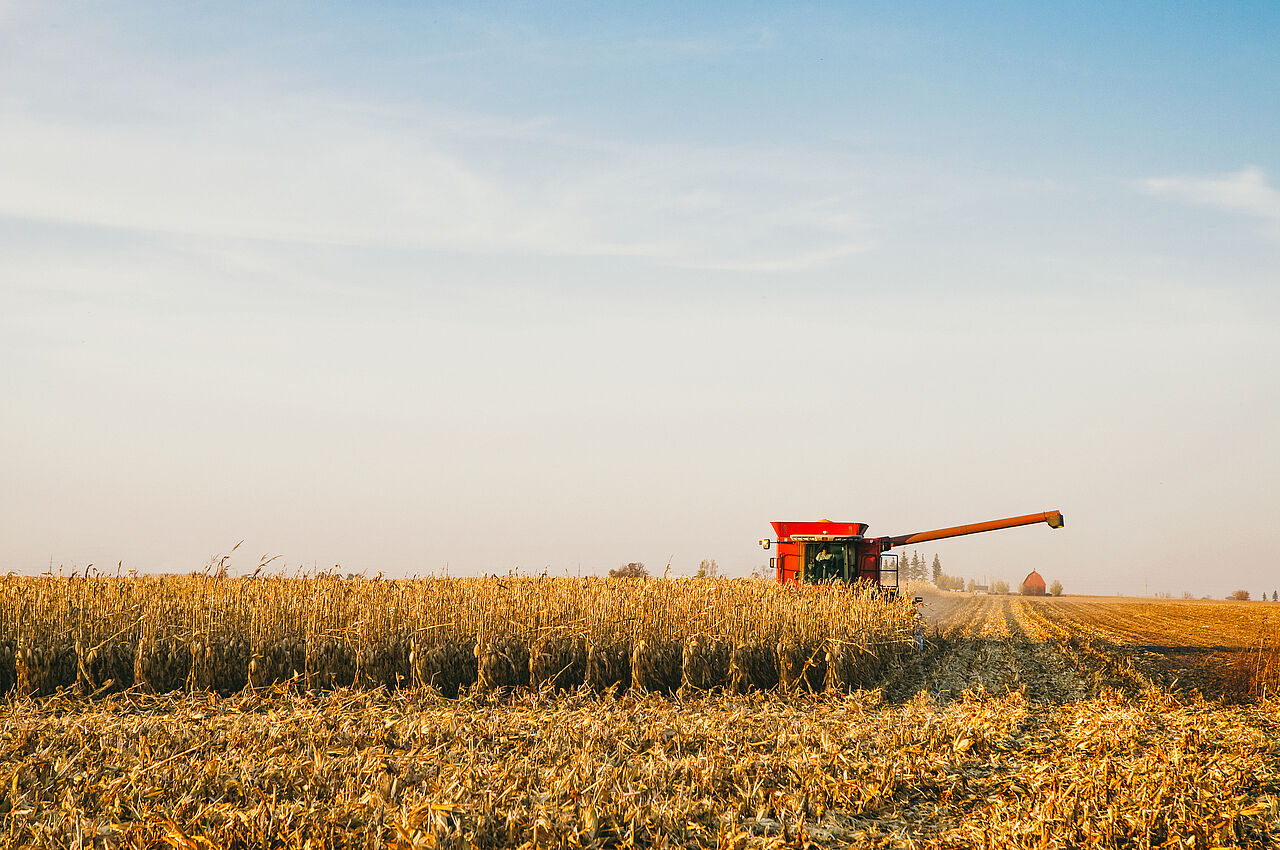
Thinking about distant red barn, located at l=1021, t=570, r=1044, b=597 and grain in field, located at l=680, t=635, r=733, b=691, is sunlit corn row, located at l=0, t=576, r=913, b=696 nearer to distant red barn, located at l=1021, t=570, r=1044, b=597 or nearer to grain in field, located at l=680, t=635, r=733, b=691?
grain in field, located at l=680, t=635, r=733, b=691

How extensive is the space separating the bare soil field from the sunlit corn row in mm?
484

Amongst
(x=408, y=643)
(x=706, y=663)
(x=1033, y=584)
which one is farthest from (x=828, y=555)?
(x=1033, y=584)

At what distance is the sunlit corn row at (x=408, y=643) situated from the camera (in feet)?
32.5

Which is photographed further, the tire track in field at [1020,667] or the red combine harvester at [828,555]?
the red combine harvester at [828,555]

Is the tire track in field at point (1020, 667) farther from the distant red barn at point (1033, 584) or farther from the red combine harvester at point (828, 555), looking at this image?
the distant red barn at point (1033, 584)

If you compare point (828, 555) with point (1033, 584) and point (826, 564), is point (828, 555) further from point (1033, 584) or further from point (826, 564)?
point (1033, 584)

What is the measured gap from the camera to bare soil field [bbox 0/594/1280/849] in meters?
5.04

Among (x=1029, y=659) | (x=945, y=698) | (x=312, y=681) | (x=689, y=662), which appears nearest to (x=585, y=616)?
(x=689, y=662)

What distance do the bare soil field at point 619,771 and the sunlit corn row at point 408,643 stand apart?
48cm

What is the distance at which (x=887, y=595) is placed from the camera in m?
14.9

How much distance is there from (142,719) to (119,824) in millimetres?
3221

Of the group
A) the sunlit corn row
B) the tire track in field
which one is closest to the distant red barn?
the tire track in field

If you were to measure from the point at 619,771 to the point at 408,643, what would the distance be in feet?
15.9

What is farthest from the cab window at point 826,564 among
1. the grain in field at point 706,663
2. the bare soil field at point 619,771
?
Result: the bare soil field at point 619,771
